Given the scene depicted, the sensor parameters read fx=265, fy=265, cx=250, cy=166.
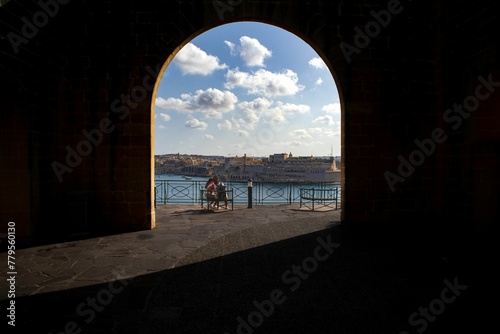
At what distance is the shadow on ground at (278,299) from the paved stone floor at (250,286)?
0.01 m

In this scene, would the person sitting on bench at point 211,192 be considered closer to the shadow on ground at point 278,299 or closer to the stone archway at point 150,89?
the stone archway at point 150,89

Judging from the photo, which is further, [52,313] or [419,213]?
[419,213]

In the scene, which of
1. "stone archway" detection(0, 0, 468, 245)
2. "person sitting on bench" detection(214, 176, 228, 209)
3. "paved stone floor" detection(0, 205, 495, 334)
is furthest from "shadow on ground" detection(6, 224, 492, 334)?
"person sitting on bench" detection(214, 176, 228, 209)

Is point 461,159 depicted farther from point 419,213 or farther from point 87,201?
point 87,201

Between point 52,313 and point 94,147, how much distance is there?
4.15 meters

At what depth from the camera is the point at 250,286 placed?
3158mm

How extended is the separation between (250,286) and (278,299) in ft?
1.36

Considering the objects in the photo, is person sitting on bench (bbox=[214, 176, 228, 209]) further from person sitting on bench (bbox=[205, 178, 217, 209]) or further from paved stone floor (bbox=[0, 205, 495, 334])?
paved stone floor (bbox=[0, 205, 495, 334])

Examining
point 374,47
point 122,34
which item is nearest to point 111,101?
point 122,34

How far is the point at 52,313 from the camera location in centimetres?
→ 260

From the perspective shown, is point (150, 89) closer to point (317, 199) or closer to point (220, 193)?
point (220, 193)

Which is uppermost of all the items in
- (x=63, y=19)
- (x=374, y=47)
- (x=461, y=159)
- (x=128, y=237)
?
(x=63, y=19)

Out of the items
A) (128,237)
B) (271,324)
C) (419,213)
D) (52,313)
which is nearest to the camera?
(271,324)

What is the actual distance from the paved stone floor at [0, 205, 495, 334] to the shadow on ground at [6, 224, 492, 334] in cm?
1
